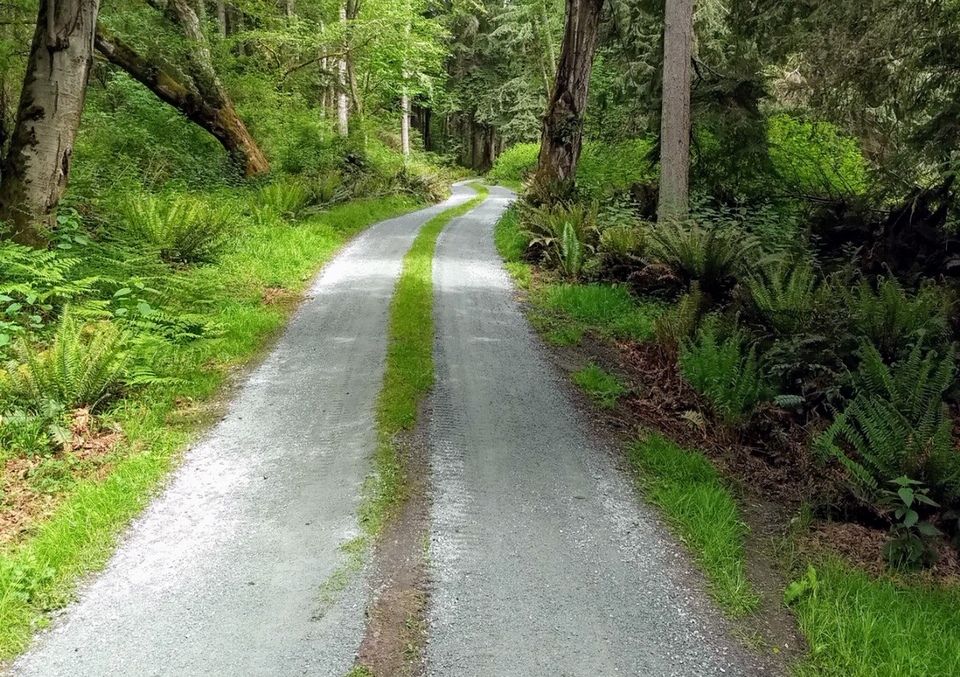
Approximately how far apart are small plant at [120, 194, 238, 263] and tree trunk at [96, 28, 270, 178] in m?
4.53

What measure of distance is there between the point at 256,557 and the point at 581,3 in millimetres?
12127

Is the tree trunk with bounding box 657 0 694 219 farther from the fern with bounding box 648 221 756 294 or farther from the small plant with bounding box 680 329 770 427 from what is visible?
the small plant with bounding box 680 329 770 427

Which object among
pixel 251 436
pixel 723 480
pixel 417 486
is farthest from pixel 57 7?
pixel 723 480

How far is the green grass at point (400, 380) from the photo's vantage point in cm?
399

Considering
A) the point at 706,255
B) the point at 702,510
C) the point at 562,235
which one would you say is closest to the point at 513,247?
the point at 562,235

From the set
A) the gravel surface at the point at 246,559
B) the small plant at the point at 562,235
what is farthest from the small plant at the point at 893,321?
the gravel surface at the point at 246,559

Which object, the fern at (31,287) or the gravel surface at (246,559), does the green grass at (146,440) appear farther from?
the fern at (31,287)

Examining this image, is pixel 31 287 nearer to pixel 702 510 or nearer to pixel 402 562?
pixel 402 562

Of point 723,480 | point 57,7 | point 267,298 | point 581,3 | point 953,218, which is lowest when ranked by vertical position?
point 723,480

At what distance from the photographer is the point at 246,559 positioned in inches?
133

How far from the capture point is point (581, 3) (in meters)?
12.2

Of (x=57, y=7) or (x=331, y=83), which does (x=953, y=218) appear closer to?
(x=57, y=7)

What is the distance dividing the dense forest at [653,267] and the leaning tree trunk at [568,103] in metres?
0.06

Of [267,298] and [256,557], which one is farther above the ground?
[267,298]
